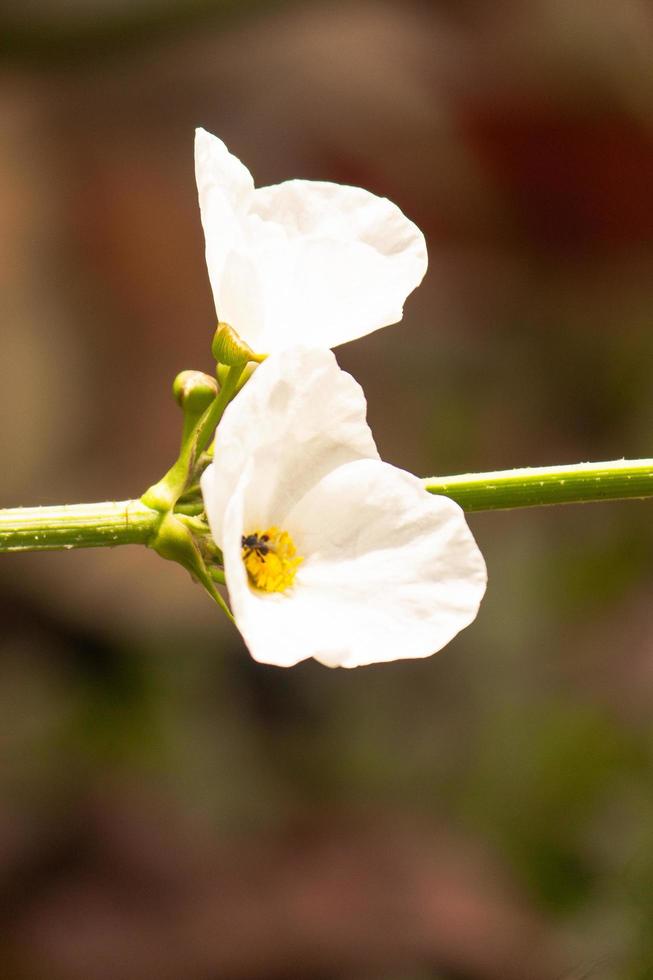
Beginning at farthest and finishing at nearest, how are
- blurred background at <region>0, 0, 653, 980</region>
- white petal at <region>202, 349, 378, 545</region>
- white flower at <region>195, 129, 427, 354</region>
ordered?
blurred background at <region>0, 0, 653, 980</region> → white flower at <region>195, 129, 427, 354</region> → white petal at <region>202, 349, 378, 545</region>

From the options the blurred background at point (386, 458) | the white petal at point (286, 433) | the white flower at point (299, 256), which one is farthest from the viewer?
the blurred background at point (386, 458)

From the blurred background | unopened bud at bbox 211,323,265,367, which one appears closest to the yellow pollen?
unopened bud at bbox 211,323,265,367

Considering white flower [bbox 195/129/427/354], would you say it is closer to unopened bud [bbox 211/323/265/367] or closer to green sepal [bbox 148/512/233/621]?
unopened bud [bbox 211/323/265/367]

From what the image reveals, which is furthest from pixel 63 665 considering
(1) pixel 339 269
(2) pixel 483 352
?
(1) pixel 339 269

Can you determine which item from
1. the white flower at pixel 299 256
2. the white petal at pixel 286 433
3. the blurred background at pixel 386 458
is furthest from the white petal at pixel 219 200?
the blurred background at pixel 386 458

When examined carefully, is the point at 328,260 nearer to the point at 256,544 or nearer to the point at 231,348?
the point at 231,348

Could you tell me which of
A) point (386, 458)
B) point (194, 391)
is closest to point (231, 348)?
point (194, 391)

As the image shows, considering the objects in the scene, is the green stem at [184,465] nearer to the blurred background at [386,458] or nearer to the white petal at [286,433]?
the white petal at [286,433]
